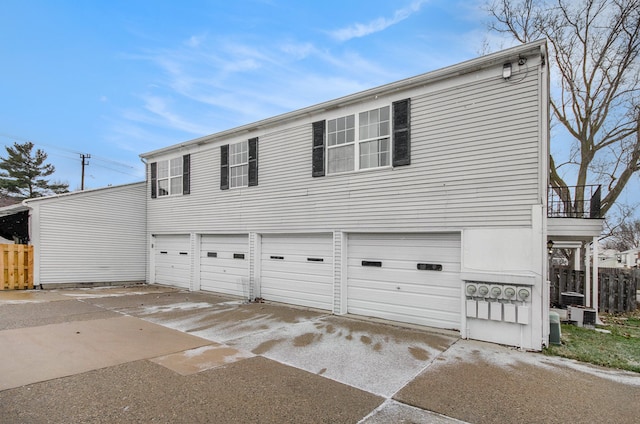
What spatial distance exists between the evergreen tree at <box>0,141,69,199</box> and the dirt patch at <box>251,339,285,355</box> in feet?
116

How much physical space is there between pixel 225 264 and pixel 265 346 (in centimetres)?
582

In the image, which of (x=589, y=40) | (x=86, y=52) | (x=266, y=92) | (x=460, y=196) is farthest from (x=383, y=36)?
(x=86, y=52)

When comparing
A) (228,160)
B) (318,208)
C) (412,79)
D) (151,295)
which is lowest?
(151,295)

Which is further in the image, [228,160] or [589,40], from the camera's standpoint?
[589,40]

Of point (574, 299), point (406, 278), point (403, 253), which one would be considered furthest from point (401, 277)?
point (574, 299)

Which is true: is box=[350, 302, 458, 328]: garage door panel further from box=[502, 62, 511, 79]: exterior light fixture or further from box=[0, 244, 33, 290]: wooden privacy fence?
box=[0, 244, 33, 290]: wooden privacy fence

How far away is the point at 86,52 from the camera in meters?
13.6

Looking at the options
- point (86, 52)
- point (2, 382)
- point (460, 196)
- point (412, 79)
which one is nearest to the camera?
point (2, 382)

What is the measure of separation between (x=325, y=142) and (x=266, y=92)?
832 centimetres

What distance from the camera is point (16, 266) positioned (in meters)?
11.3

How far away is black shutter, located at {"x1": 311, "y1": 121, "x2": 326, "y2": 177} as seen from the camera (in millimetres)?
8469

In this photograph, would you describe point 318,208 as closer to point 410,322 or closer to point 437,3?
Answer: point 410,322

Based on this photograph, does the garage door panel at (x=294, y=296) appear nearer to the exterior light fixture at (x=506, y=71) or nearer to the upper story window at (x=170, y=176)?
the upper story window at (x=170, y=176)

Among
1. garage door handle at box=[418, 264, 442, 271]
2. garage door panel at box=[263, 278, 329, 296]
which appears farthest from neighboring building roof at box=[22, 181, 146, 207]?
garage door handle at box=[418, 264, 442, 271]
